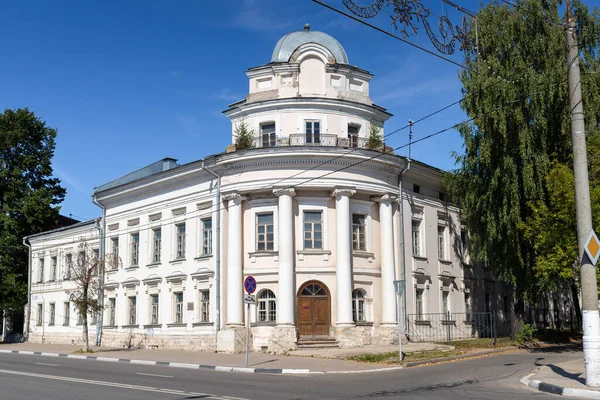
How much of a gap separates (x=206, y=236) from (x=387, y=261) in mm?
8666

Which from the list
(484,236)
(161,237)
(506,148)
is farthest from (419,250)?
(161,237)

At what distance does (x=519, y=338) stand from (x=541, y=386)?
15.5 metres

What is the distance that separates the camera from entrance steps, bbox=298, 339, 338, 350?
1031 inches

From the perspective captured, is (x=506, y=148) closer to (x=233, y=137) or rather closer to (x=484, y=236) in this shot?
(x=484, y=236)

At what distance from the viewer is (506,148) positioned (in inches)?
1017

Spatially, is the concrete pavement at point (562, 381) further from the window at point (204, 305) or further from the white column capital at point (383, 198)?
the window at point (204, 305)

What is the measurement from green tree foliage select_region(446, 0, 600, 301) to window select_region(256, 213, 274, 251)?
349 inches

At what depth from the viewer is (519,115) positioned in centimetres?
2506

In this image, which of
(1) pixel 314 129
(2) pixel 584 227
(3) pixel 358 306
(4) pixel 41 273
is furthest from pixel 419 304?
(4) pixel 41 273

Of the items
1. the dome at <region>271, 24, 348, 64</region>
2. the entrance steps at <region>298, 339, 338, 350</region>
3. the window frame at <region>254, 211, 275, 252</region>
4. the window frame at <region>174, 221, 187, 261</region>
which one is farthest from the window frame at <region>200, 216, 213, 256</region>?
the dome at <region>271, 24, 348, 64</region>

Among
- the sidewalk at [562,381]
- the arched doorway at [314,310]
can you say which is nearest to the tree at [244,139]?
the arched doorway at [314,310]

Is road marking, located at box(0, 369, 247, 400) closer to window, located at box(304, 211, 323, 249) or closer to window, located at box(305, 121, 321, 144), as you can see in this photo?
window, located at box(304, 211, 323, 249)

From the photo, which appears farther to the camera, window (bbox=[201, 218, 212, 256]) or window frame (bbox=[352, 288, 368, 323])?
window (bbox=[201, 218, 212, 256])

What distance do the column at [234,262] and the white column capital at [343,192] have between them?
161 inches
